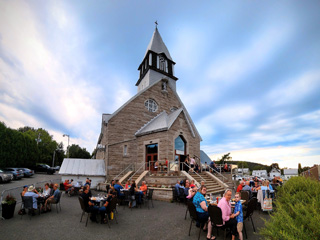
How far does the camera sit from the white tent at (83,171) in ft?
55.7

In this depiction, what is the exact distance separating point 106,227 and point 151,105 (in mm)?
15823

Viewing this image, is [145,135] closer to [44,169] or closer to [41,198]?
[41,198]

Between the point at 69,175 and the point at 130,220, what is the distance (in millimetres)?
11651

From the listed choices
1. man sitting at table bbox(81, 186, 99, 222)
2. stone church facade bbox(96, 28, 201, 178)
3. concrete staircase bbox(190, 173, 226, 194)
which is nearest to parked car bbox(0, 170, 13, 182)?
stone church facade bbox(96, 28, 201, 178)

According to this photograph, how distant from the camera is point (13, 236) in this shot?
6.08 metres

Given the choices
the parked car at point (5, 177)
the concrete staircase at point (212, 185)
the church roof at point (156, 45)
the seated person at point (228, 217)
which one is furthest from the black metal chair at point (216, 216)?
the church roof at point (156, 45)

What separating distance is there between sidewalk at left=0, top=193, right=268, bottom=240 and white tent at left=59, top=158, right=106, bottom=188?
8270 mm

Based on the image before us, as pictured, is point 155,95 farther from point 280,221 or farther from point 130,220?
point 280,221

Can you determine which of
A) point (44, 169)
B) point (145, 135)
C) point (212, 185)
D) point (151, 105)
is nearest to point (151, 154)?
point (145, 135)

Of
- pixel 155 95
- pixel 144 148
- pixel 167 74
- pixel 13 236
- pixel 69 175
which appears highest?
pixel 167 74

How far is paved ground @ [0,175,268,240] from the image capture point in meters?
6.14

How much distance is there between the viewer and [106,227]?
694 centimetres

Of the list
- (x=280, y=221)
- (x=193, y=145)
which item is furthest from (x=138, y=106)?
(x=280, y=221)

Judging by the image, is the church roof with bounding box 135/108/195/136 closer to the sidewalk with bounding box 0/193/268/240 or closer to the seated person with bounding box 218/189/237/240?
the sidewalk with bounding box 0/193/268/240
